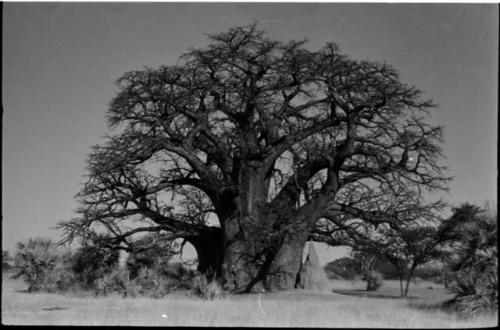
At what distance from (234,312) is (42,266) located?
7409 mm

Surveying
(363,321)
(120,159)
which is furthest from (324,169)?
(363,321)

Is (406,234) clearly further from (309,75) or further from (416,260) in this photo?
(309,75)

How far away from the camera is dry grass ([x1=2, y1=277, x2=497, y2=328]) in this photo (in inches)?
486

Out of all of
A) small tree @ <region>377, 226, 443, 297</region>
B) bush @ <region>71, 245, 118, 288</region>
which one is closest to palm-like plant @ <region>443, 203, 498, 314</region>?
small tree @ <region>377, 226, 443, 297</region>

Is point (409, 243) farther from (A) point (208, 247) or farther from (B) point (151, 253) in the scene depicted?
(B) point (151, 253)

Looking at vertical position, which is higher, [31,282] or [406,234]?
[406,234]

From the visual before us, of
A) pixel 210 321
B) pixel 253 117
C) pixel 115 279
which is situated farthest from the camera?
pixel 253 117

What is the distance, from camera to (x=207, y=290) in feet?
53.4

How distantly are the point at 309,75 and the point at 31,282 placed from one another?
8298 millimetres

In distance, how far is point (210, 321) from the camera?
1238 cm

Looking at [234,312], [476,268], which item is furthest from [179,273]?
[476,268]

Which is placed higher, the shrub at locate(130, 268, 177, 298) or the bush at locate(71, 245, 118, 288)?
the bush at locate(71, 245, 118, 288)

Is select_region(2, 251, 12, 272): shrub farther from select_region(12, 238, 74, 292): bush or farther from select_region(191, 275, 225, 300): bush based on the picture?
select_region(191, 275, 225, 300): bush

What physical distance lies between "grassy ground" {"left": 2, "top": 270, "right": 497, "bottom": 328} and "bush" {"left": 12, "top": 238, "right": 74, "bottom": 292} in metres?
2.48
